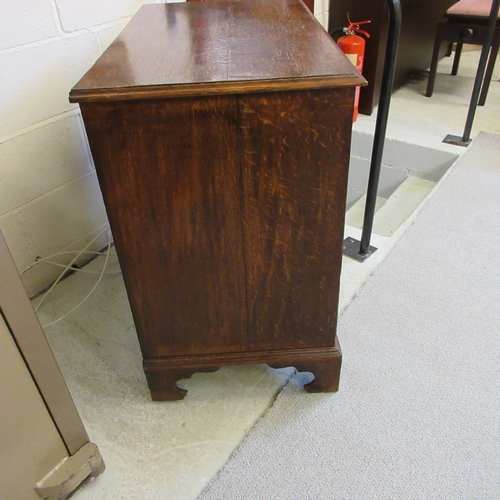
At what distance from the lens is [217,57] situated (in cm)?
84

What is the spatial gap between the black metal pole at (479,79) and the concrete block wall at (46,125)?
1361 mm

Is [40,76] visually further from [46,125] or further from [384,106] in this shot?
[384,106]

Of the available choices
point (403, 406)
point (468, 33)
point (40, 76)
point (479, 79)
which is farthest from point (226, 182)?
point (468, 33)

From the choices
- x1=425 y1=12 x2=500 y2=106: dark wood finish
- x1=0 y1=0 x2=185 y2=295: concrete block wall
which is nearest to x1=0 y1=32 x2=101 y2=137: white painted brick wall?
x1=0 y1=0 x2=185 y2=295: concrete block wall

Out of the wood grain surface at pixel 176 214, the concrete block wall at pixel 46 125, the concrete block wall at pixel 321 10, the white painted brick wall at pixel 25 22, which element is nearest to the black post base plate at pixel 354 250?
the wood grain surface at pixel 176 214

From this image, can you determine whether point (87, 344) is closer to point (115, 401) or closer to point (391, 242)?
point (115, 401)

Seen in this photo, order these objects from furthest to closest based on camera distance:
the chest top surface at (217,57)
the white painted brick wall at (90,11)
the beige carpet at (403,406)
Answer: the white painted brick wall at (90,11) → the beige carpet at (403,406) → the chest top surface at (217,57)

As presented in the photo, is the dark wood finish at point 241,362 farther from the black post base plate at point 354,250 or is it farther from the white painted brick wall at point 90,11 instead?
the white painted brick wall at point 90,11

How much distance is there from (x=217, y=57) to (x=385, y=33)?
187cm

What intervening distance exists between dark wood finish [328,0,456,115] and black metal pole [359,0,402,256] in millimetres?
1073

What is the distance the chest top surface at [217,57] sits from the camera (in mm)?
724

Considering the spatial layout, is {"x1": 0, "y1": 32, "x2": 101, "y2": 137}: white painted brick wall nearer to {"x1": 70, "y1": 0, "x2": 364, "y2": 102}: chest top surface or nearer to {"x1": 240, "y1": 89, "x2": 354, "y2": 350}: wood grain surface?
{"x1": 70, "y1": 0, "x2": 364, "y2": 102}: chest top surface

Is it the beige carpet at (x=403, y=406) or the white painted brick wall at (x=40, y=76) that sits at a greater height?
the white painted brick wall at (x=40, y=76)

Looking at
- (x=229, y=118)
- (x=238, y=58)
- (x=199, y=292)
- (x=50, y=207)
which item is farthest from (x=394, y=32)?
(x=50, y=207)
